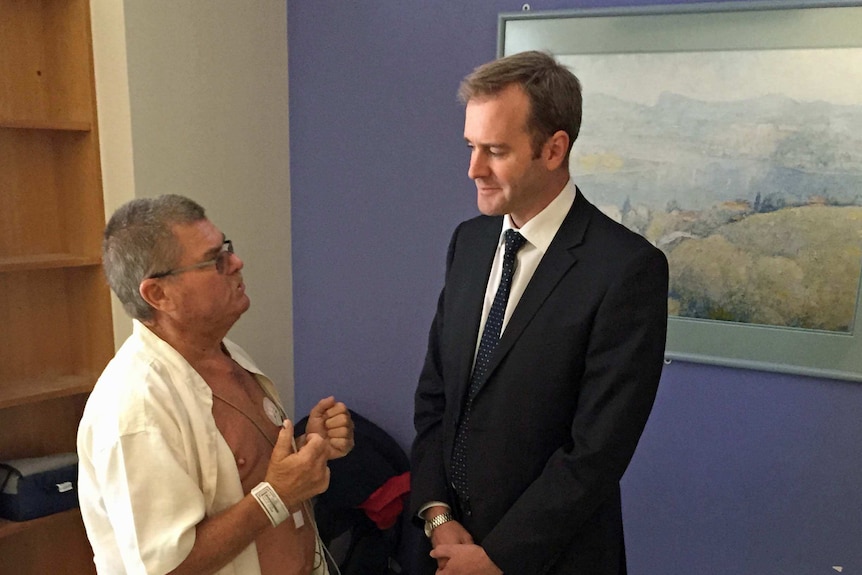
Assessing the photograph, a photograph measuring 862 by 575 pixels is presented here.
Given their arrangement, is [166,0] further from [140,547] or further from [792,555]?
[792,555]

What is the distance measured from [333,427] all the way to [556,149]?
0.75 metres

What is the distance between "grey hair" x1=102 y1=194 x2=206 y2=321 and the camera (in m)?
1.20

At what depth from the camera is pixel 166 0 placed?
209cm

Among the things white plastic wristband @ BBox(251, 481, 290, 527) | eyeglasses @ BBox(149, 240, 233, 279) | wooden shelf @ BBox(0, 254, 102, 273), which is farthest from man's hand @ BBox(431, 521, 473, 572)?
wooden shelf @ BBox(0, 254, 102, 273)

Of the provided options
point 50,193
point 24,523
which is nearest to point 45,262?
point 50,193

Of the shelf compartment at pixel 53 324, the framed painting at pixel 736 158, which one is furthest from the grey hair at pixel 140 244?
the framed painting at pixel 736 158

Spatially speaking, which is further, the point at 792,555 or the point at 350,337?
the point at 350,337

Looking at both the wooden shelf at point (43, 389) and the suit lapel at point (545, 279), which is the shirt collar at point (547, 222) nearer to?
the suit lapel at point (545, 279)

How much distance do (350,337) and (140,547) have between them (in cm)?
159

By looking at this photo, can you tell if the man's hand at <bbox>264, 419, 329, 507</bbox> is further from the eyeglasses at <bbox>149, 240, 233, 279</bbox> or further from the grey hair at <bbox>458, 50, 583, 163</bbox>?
the grey hair at <bbox>458, 50, 583, 163</bbox>

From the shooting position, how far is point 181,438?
1159mm

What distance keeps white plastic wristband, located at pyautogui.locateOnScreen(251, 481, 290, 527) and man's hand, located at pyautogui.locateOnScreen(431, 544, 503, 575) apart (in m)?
0.36

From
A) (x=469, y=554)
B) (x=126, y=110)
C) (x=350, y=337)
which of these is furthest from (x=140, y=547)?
(x=350, y=337)

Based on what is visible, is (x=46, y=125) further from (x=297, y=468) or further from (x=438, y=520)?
(x=438, y=520)
